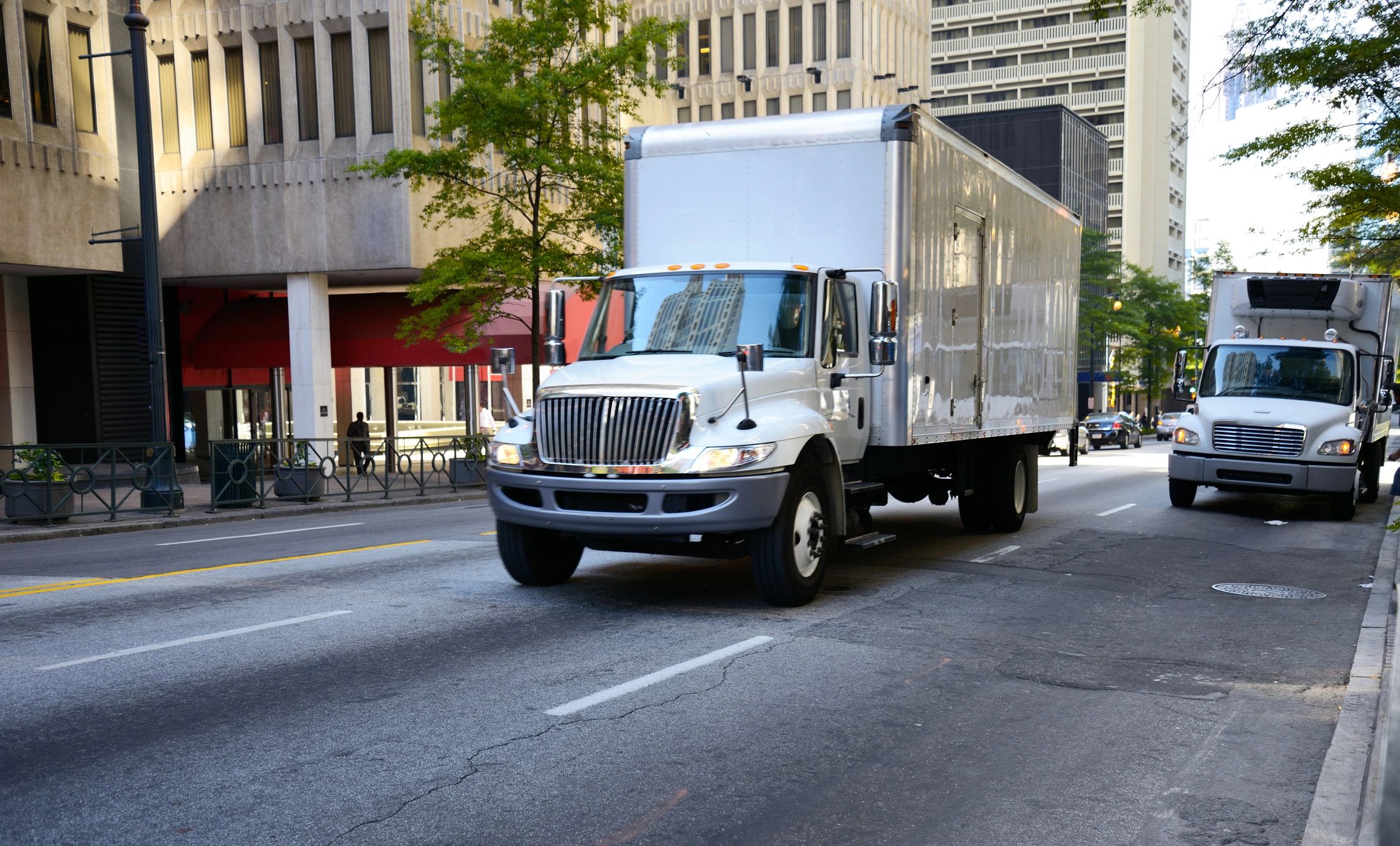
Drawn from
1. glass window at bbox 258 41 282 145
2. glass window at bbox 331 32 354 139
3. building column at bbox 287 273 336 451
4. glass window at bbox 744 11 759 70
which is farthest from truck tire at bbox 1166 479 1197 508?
glass window at bbox 744 11 759 70

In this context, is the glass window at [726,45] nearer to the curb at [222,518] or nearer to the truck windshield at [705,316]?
the curb at [222,518]

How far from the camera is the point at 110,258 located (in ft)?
91.0

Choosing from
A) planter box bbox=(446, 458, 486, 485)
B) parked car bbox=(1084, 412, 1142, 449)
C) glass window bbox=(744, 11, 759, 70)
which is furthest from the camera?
glass window bbox=(744, 11, 759, 70)

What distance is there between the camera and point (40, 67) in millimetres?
26531

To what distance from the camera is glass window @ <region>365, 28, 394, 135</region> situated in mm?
32062

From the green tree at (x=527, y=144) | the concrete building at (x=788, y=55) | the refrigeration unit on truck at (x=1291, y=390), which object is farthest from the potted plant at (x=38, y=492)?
the concrete building at (x=788, y=55)

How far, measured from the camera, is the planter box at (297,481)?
22.4 m

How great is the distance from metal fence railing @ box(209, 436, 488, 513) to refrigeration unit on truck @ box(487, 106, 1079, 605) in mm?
12452

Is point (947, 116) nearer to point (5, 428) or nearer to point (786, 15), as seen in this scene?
point (786, 15)

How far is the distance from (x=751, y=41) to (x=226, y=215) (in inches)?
1379

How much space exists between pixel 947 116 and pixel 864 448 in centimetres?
9454

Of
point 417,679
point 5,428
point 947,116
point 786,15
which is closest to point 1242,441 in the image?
point 417,679

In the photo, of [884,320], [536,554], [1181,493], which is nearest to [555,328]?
[536,554]

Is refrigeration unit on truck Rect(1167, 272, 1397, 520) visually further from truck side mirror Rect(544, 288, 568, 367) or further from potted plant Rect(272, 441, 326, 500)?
potted plant Rect(272, 441, 326, 500)
